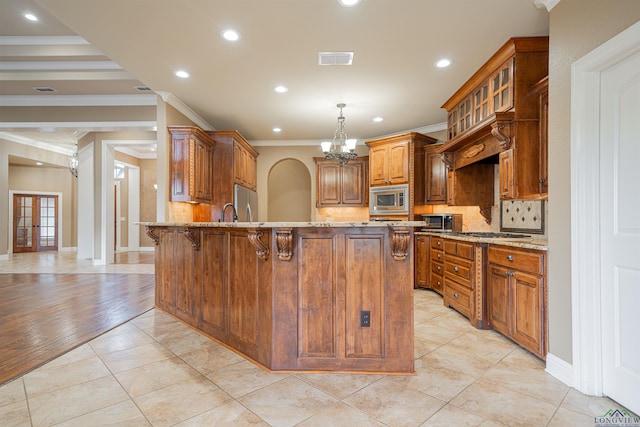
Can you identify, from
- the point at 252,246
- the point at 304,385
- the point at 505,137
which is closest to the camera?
the point at 304,385

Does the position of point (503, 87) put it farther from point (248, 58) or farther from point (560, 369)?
point (248, 58)

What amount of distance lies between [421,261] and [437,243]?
64 centimetres

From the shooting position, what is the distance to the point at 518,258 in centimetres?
264

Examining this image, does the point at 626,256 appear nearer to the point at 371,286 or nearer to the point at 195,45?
the point at 371,286

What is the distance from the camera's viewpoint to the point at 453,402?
189cm

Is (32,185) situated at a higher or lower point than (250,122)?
lower

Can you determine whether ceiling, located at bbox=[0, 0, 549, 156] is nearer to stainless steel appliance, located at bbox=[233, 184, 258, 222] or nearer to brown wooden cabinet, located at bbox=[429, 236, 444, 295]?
stainless steel appliance, located at bbox=[233, 184, 258, 222]

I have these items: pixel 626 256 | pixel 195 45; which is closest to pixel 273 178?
pixel 195 45

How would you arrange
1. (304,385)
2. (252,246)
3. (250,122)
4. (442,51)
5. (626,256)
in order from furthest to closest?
(250,122) → (442,51) → (252,246) → (304,385) → (626,256)

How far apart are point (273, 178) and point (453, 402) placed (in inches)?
276

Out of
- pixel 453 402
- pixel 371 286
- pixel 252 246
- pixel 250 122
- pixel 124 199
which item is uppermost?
pixel 250 122

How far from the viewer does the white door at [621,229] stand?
1.81 m

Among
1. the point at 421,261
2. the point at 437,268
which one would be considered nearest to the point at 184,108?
the point at 421,261

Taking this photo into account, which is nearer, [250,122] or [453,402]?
[453,402]
